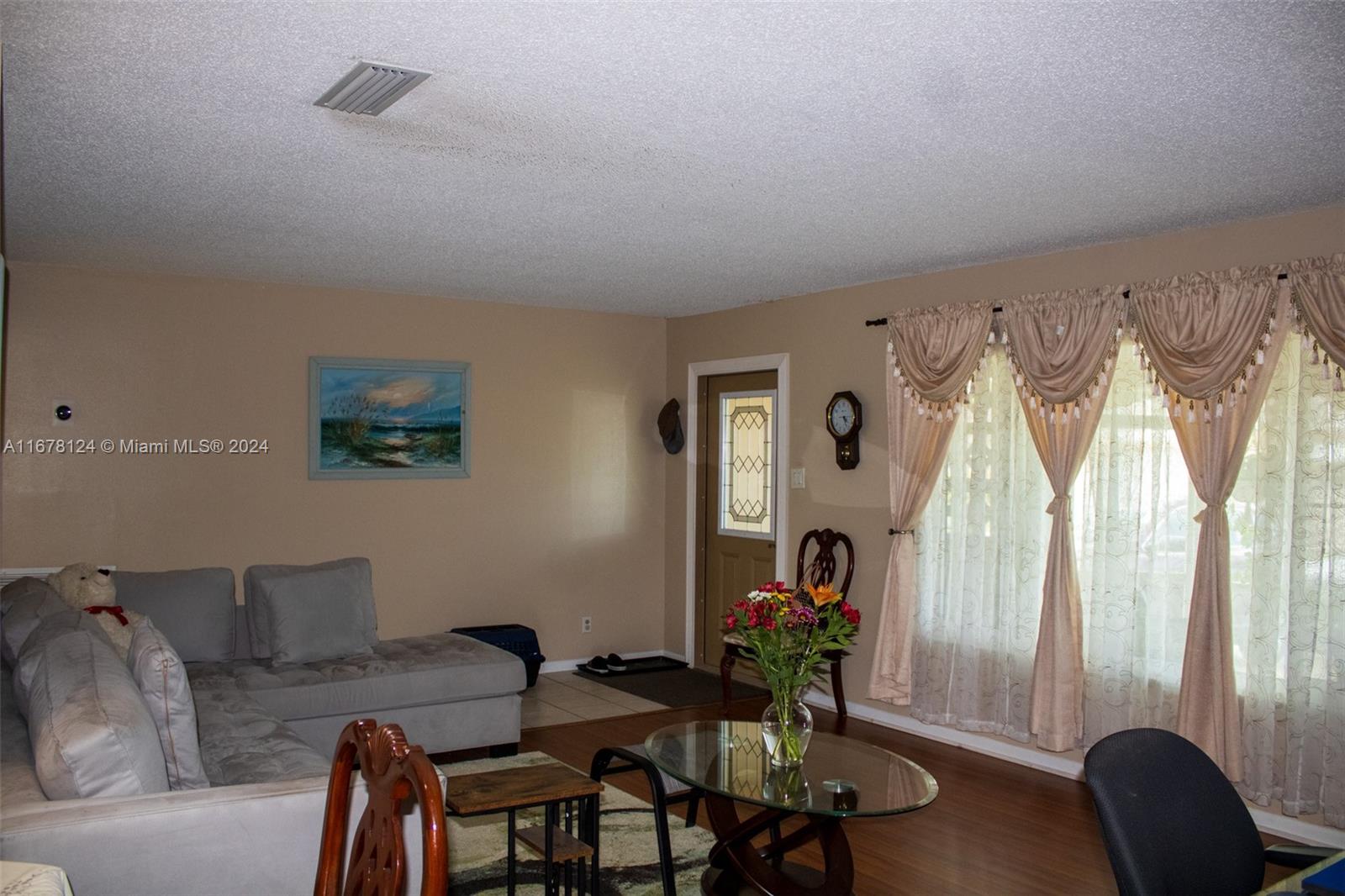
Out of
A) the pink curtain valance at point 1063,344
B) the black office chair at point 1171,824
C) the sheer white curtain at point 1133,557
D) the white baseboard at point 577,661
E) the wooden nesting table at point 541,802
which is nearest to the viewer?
the black office chair at point 1171,824

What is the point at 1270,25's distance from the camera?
241 centimetres

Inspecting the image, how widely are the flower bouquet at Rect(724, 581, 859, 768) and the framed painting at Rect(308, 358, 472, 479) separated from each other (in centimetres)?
385

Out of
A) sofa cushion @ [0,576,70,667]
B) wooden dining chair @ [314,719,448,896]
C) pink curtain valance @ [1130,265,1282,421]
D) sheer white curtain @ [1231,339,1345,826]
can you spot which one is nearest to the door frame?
pink curtain valance @ [1130,265,1282,421]

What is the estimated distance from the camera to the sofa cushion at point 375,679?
4.75 meters

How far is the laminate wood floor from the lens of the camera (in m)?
3.81

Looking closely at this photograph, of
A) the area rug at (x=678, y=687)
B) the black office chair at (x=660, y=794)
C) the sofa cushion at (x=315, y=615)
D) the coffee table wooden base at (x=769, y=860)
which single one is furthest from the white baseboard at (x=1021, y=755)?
the sofa cushion at (x=315, y=615)

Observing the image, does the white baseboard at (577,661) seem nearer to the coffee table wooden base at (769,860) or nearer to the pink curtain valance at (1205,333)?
the coffee table wooden base at (769,860)

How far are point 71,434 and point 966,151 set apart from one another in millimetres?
4987

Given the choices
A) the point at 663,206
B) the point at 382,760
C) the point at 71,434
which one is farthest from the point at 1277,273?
the point at 71,434

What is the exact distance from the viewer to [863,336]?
6.23 m

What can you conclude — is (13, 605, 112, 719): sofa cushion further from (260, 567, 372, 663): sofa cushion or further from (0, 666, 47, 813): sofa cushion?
(260, 567, 372, 663): sofa cushion

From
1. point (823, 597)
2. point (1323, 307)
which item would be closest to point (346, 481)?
point (823, 597)

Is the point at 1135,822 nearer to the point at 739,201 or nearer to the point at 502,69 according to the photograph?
the point at 502,69

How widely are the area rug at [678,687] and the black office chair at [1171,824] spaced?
14.4ft
